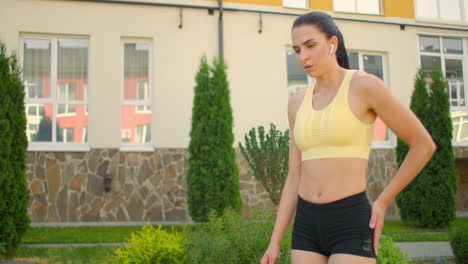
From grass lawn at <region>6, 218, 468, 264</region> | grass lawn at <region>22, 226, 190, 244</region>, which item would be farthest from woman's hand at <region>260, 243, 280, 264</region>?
grass lawn at <region>22, 226, 190, 244</region>

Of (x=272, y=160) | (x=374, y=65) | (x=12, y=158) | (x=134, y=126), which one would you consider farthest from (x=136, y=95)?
(x=374, y=65)

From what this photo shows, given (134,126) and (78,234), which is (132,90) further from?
(78,234)

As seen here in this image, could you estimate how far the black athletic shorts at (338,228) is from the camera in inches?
61.1

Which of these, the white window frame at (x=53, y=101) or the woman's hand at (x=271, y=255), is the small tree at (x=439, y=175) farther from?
the woman's hand at (x=271, y=255)

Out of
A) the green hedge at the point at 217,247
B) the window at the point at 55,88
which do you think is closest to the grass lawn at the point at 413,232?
the green hedge at the point at 217,247

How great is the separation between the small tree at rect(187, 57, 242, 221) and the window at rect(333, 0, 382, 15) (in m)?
4.88

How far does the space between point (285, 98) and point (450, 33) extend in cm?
540

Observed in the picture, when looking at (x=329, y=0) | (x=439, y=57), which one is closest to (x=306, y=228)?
(x=329, y=0)

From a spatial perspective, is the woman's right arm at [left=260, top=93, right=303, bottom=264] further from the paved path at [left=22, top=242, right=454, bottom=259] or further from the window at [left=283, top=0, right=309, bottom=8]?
the window at [left=283, top=0, right=309, bottom=8]

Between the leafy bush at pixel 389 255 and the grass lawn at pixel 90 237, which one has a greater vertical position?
the leafy bush at pixel 389 255

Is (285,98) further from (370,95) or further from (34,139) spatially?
(370,95)

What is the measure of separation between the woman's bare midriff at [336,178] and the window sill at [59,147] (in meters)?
8.38

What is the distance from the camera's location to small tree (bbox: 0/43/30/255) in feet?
18.2

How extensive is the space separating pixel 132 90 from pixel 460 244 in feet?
23.8
